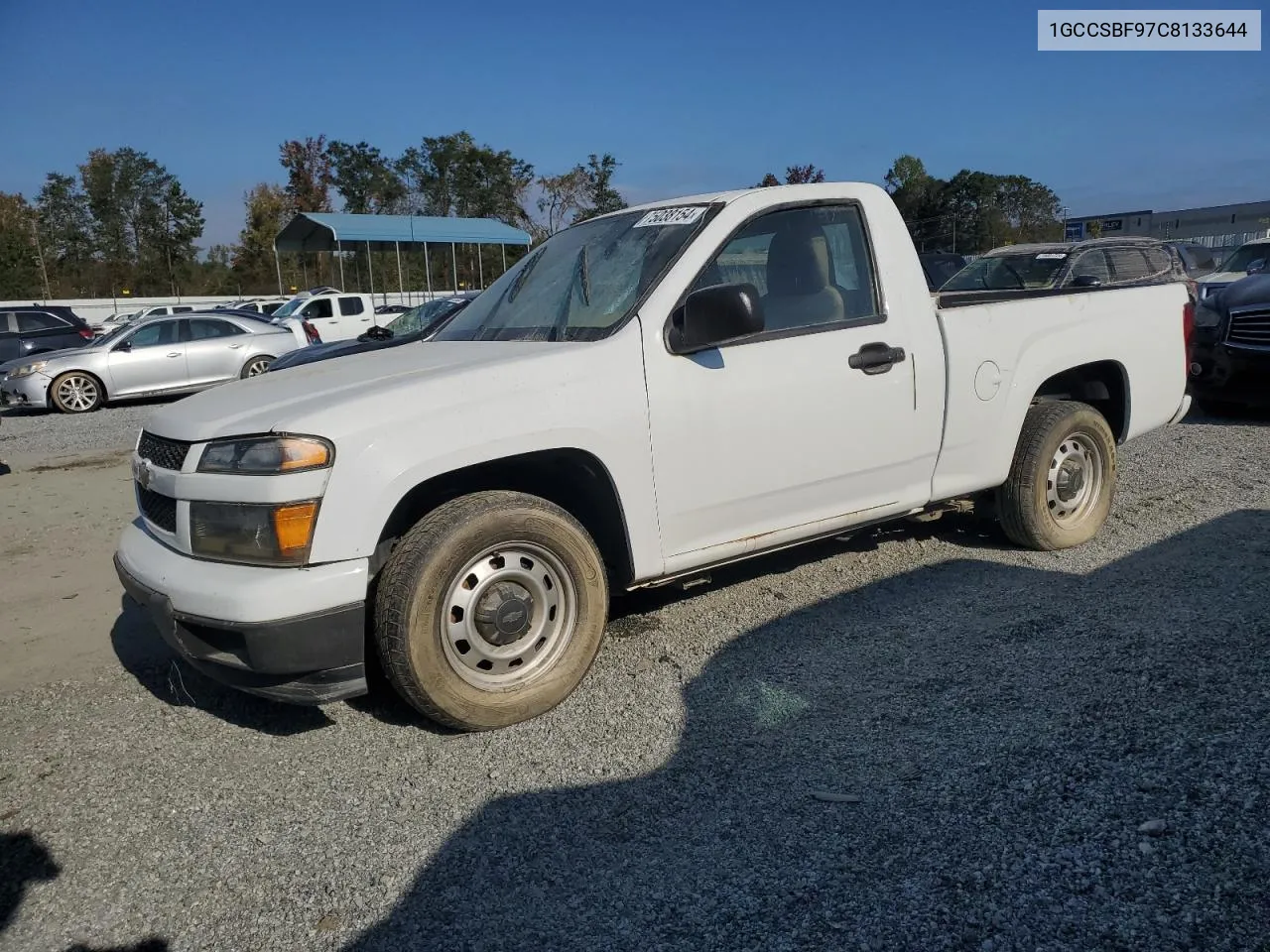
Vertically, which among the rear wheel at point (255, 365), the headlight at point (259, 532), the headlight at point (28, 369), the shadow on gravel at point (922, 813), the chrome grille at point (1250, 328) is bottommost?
the shadow on gravel at point (922, 813)

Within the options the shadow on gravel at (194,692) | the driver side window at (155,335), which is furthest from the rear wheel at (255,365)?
the shadow on gravel at (194,692)

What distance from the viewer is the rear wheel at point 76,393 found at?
15398 millimetres

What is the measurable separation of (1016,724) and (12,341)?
2071cm

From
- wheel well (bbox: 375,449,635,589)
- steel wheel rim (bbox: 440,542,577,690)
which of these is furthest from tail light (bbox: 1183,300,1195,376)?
steel wheel rim (bbox: 440,542,577,690)

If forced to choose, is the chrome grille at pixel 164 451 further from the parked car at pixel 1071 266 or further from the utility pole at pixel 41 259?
the utility pole at pixel 41 259

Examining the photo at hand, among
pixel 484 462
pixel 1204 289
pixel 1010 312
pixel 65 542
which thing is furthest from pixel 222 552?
pixel 1204 289

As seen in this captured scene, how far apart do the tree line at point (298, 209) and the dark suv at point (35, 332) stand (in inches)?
976

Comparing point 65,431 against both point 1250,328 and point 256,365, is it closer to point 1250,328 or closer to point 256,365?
point 256,365

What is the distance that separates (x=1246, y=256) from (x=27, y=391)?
18661 millimetres

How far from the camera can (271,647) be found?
10.0 ft

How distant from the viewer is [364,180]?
57438 mm

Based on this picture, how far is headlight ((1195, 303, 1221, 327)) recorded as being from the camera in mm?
9117

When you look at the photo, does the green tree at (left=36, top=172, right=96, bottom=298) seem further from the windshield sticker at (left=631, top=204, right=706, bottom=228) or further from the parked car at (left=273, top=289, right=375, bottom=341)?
the windshield sticker at (left=631, top=204, right=706, bottom=228)

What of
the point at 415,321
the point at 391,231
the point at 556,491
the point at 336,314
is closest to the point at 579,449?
the point at 556,491
